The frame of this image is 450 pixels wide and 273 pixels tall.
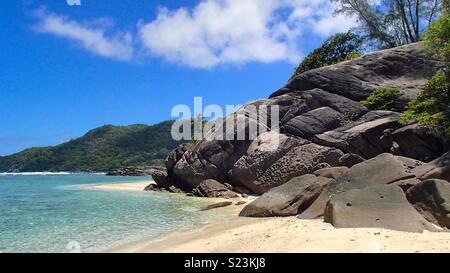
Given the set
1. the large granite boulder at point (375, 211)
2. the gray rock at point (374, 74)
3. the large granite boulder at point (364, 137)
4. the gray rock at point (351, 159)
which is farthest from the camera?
the gray rock at point (374, 74)

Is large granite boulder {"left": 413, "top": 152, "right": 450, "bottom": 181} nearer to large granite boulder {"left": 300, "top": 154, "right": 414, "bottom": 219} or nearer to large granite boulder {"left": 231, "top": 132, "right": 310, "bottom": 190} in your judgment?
large granite boulder {"left": 300, "top": 154, "right": 414, "bottom": 219}

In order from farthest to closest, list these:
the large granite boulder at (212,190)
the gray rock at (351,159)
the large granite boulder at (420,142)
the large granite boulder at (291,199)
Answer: the large granite boulder at (212,190)
the gray rock at (351,159)
the large granite boulder at (420,142)
the large granite boulder at (291,199)

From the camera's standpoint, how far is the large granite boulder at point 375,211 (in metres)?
10.1

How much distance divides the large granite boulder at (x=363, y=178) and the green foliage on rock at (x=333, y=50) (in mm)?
24250

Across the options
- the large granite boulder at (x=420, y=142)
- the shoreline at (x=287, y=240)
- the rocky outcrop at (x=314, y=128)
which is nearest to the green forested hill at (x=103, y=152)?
the rocky outcrop at (x=314, y=128)

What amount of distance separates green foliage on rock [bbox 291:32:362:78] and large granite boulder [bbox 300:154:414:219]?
79.6ft

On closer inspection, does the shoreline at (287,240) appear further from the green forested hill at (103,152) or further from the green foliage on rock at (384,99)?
the green forested hill at (103,152)

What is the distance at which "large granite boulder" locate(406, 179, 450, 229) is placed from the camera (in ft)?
35.0

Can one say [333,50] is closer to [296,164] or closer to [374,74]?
[374,74]

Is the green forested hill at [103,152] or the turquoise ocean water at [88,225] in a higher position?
the green forested hill at [103,152]

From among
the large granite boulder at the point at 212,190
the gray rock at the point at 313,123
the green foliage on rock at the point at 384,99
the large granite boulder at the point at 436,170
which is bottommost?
the large granite boulder at the point at 212,190

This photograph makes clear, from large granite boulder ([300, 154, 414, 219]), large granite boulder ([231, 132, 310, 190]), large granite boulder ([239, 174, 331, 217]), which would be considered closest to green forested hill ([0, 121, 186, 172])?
large granite boulder ([231, 132, 310, 190])
